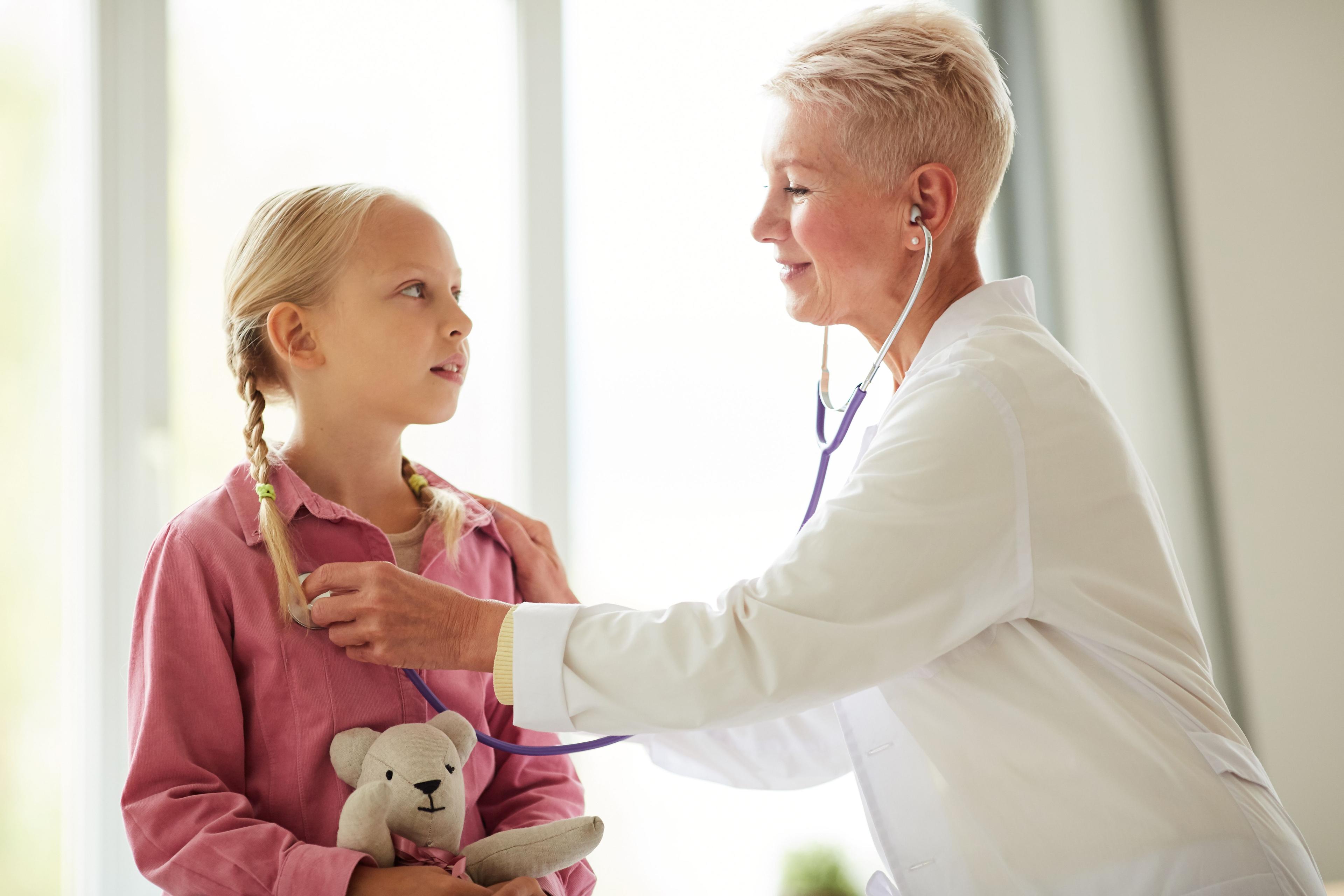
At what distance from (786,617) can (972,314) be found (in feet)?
1.75

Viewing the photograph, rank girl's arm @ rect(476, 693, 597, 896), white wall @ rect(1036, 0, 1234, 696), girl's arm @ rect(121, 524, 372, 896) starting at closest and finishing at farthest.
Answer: girl's arm @ rect(121, 524, 372, 896), girl's arm @ rect(476, 693, 597, 896), white wall @ rect(1036, 0, 1234, 696)

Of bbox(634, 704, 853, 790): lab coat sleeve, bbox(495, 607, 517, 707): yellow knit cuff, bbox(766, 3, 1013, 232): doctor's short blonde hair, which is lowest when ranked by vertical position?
bbox(634, 704, 853, 790): lab coat sleeve

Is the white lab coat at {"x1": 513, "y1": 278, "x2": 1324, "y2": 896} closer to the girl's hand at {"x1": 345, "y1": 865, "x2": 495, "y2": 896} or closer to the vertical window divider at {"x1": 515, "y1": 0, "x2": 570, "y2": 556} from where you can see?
the girl's hand at {"x1": 345, "y1": 865, "x2": 495, "y2": 896}

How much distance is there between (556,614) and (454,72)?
→ 62.7 inches

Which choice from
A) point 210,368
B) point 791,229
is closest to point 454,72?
point 210,368

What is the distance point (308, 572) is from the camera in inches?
47.3

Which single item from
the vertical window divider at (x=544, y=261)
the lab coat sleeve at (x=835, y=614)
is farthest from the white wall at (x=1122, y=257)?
the lab coat sleeve at (x=835, y=614)

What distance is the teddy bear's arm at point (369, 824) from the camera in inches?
41.4

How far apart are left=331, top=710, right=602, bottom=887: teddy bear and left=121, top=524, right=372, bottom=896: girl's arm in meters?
0.04

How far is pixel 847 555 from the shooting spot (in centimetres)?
108

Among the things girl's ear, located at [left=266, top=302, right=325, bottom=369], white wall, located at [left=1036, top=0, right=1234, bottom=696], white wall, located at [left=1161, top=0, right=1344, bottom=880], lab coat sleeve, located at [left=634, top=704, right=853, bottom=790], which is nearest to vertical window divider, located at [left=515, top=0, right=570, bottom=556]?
lab coat sleeve, located at [left=634, top=704, right=853, bottom=790]

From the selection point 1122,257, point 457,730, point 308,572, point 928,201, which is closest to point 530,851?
point 457,730

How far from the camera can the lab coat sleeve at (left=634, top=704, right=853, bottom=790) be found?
148 cm

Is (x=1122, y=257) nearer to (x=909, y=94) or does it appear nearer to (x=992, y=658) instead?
(x=909, y=94)
